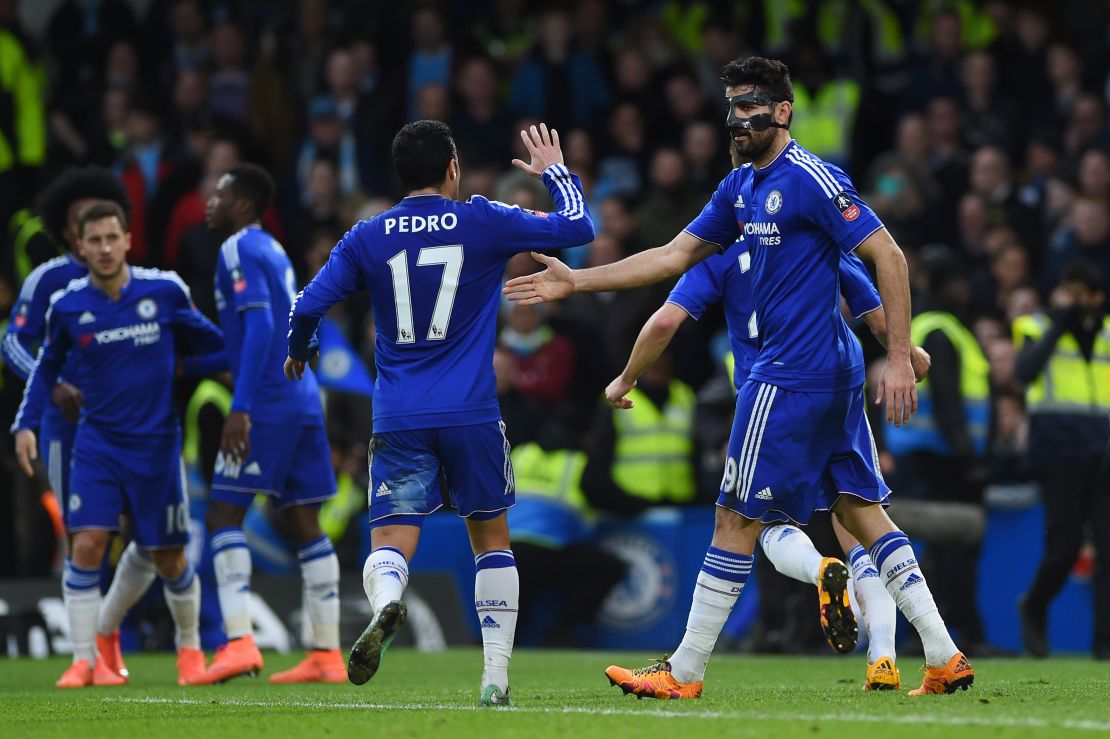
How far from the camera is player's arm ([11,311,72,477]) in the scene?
32.6 ft

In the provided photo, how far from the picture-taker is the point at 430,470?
23.9ft

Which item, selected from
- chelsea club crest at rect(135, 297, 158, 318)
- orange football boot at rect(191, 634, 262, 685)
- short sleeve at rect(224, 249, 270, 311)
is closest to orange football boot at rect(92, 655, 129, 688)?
orange football boot at rect(191, 634, 262, 685)

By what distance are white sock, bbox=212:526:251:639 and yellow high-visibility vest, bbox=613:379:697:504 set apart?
14.8ft

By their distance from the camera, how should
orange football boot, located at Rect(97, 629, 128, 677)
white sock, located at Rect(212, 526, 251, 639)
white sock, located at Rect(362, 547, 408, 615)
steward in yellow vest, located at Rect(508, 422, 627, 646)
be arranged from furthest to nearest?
1. steward in yellow vest, located at Rect(508, 422, 627, 646)
2. orange football boot, located at Rect(97, 629, 128, 677)
3. white sock, located at Rect(212, 526, 251, 639)
4. white sock, located at Rect(362, 547, 408, 615)

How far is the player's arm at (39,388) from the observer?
9922 millimetres

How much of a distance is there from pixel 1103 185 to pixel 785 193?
7605 millimetres

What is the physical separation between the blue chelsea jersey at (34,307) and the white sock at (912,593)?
16.8ft

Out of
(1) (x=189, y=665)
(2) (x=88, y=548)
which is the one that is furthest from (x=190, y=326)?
(1) (x=189, y=665)

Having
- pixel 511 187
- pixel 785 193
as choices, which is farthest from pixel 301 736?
pixel 511 187

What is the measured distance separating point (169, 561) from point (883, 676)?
4.01 m

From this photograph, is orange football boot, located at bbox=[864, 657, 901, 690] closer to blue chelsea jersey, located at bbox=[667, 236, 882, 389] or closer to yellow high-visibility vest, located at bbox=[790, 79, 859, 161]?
blue chelsea jersey, located at bbox=[667, 236, 882, 389]

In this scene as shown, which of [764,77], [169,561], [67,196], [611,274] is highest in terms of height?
[67,196]

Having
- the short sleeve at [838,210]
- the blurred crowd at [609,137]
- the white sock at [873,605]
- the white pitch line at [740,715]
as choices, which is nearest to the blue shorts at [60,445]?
the blurred crowd at [609,137]

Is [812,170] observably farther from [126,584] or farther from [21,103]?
[21,103]
